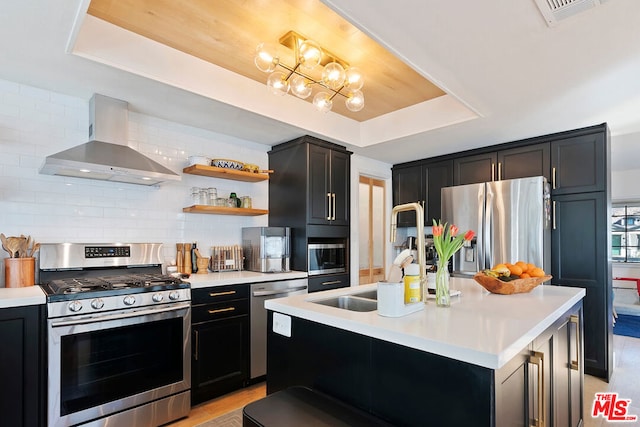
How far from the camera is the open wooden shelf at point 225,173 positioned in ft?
10.1

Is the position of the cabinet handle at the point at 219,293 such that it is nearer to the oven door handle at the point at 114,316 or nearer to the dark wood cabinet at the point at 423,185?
the oven door handle at the point at 114,316

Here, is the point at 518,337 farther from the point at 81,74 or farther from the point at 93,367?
the point at 81,74

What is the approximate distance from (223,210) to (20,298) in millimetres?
1592

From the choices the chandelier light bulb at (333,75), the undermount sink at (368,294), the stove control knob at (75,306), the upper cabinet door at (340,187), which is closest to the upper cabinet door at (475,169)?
the upper cabinet door at (340,187)

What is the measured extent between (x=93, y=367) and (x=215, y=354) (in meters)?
0.82

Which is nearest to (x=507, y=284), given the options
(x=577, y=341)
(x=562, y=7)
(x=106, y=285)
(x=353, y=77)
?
(x=577, y=341)

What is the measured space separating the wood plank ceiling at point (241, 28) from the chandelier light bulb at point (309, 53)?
130 millimetres

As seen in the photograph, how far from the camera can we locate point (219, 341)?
2.73 metres

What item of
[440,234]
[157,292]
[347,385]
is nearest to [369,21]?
[440,234]

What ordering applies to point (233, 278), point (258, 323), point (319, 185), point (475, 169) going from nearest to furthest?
point (233, 278) → point (258, 323) → point (319, 185) → point (475, 169)

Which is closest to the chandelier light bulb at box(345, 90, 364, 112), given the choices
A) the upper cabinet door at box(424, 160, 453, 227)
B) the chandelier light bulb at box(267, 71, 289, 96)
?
the chandelier light bulb at box(267, 71, 289, 96)

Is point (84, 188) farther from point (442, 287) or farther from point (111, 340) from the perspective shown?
point (442, 287)

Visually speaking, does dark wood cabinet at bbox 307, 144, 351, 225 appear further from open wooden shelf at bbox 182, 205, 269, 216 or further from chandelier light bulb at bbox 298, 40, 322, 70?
chandelier light bulb at bbox 298, 40, 322, 70

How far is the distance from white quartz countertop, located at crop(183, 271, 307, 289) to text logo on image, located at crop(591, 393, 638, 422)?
99.6 inches
